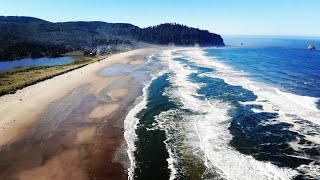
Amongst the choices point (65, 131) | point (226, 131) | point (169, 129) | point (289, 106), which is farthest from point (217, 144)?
point (289, 106)

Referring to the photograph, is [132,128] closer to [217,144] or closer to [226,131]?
[217,144]

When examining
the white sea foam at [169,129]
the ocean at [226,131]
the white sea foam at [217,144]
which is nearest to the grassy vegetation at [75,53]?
the ocean at [226,131]

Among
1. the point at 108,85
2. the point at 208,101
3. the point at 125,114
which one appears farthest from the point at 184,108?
the point at 108,85

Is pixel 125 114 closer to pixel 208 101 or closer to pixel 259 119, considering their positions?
pixel 208 101

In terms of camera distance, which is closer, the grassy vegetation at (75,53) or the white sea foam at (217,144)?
the white sea foam at (217,144)

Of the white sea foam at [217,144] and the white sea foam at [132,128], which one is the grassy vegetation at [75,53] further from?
the white sea foam at [217,144]

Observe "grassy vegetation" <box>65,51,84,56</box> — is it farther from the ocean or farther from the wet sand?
the ocean
